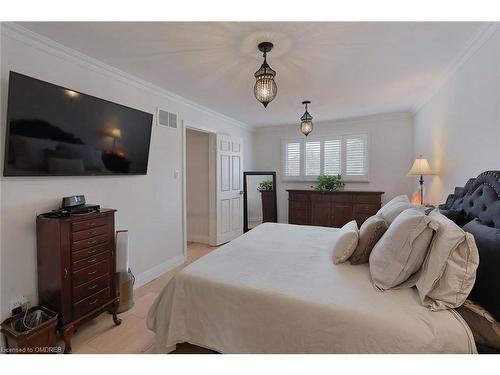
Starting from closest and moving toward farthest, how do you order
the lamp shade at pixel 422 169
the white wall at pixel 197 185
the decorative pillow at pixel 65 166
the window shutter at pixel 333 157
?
the decorative pillow at pixel 65 166 → the lamp shade at pixel 422 169 → the white wall at pixel 197 185 → the window shutter at pixel 333 157

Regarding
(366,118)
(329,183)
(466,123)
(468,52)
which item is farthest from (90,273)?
(366,118)

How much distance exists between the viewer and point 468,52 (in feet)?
6.88

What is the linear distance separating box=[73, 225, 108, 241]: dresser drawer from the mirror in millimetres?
3416

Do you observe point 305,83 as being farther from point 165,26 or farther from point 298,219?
point 298,219

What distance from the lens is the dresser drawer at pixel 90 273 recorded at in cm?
189

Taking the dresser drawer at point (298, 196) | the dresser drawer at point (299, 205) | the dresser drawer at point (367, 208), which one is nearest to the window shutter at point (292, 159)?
the dresser drawer at point (298, 196)

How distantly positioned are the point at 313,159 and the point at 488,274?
13.5ft

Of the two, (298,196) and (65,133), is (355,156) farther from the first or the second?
(65,133)

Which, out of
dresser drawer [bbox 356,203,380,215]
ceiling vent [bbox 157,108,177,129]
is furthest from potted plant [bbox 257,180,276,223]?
ceiling vent [bbox 157,108,177,129]

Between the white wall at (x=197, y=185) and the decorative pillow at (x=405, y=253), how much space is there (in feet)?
11.2

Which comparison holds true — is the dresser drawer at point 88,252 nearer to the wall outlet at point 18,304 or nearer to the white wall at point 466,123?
the wall outlet at point 18,304

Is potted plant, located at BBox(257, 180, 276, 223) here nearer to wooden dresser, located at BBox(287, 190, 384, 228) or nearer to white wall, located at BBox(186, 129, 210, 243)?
wooden dresser, located at BBox(287, 190, 384, 228)

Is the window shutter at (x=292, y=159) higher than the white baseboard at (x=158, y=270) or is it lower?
higher

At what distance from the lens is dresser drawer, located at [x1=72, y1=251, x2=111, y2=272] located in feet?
6.19
